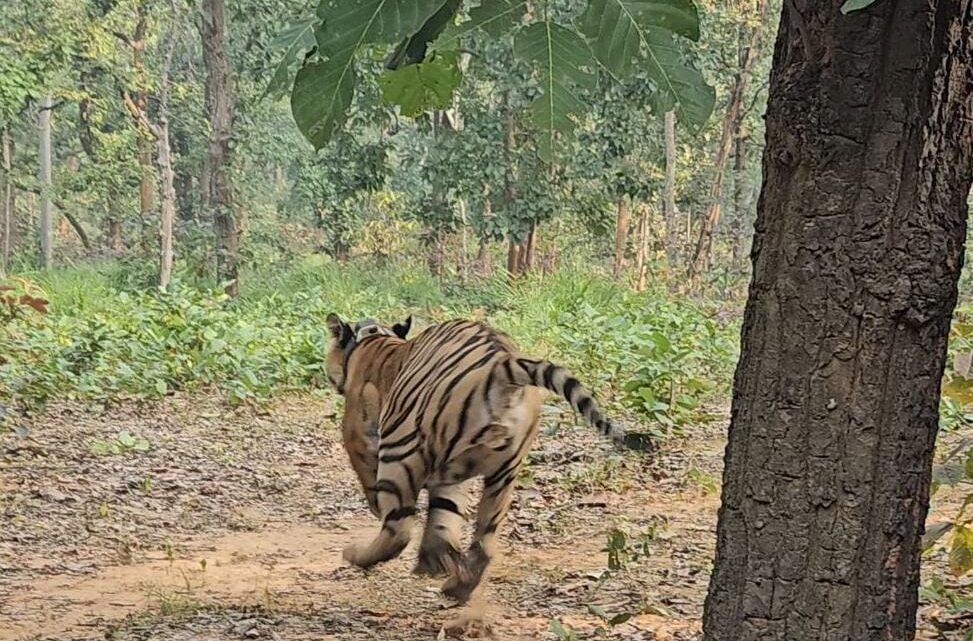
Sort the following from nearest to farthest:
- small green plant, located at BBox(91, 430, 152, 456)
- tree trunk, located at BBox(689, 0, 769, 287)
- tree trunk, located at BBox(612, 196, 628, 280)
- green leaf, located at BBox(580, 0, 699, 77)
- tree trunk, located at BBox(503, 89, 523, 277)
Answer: green leaf, located at BBox(580, 0, 699, 77) < small green plant, located at BBox(91, 430, 152, 456) < tree trunk, located at BBox(503, 89, 523, 277) < tree trunk, located at BBox(689, 0, 769, 287) < tree trunk, located at BBox(612, 196, 628, 280)

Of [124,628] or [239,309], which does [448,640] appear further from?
[239,309]

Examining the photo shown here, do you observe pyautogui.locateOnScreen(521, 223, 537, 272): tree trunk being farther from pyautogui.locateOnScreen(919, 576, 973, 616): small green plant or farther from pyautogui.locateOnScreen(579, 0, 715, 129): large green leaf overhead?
pyautogui.locateOnScreen(579, 0, 715, 129): large green leaf overhead

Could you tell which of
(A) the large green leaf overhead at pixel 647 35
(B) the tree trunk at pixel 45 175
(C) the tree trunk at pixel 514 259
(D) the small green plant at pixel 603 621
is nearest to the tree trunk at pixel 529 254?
(C) the tree trunk at pixel 514 259

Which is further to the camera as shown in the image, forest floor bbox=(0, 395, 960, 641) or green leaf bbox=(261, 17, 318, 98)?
forest floor bbox=(0, 395, 960, 641)

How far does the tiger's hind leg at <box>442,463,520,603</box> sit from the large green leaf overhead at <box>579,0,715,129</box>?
238 centimetres

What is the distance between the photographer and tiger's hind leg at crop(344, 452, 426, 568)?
4113 mm

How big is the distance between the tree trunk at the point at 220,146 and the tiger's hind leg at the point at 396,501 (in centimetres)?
1101

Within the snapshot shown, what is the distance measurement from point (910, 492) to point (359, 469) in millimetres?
3179

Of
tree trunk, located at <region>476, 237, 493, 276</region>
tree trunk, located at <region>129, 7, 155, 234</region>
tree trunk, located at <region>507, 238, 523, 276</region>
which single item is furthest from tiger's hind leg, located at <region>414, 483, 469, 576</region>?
tree trunk, located at <region>476, 237, 493, 276</region>

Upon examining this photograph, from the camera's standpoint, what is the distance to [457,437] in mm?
3998

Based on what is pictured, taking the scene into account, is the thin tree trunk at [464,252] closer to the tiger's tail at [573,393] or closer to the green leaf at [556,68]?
the tiger's tail at [573,393]

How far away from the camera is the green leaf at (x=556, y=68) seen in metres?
1.90

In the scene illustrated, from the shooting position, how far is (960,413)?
635 cm

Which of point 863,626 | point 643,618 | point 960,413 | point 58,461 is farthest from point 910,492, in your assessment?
point 58,461
